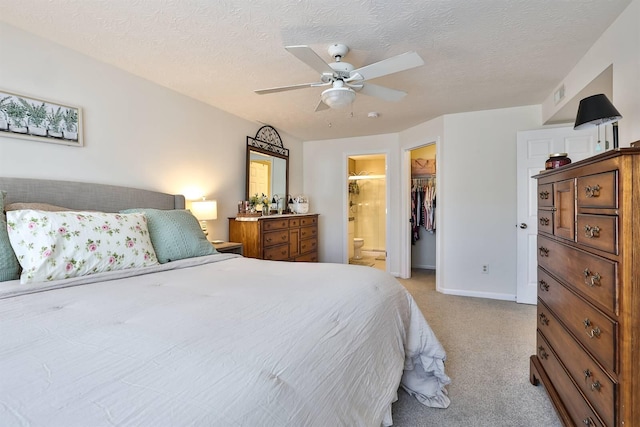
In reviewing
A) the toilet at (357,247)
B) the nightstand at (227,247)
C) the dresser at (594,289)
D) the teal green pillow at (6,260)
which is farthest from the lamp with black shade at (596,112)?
the toilet at (357,247)

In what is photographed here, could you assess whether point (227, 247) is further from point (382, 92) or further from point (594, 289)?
point (594, 289)

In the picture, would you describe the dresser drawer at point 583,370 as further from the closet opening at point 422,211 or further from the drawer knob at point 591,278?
the closet opening at point 422,211

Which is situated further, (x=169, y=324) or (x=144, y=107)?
(x=144, y=107)

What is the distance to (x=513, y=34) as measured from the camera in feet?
7.13

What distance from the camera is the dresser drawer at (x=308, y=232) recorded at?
465cm

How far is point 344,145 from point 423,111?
172 cm

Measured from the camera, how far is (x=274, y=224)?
3.92 m

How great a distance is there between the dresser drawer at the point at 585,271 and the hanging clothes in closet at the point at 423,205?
3.69 metres

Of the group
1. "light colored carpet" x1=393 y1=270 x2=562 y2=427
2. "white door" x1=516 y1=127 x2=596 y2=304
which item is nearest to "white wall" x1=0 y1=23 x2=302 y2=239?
"light colored carpet" x1=393 y1=270 x2=562 y2=427

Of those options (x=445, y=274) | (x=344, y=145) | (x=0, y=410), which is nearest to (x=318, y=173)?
(x=344, y=145)

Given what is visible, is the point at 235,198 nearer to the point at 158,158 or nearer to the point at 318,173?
the point at 158,158

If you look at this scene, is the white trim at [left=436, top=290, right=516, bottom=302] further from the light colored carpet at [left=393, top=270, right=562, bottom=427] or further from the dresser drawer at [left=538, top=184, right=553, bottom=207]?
the dresser drawer at [left=538, top=184, right=553, bottom=207]

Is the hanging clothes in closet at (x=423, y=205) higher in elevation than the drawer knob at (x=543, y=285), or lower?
higher

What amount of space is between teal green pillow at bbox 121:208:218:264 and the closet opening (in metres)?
4.01
